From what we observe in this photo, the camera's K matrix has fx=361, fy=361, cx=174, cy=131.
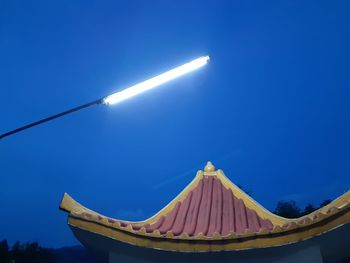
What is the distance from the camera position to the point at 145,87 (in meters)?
3.65

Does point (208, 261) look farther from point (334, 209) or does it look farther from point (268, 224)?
point (334, 209)

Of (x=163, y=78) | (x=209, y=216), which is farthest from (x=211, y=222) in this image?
(x=163, y=78)

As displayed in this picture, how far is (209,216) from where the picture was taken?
499 cm

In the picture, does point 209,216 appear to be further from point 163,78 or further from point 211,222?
point 163,78

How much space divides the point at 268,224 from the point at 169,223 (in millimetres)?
1349

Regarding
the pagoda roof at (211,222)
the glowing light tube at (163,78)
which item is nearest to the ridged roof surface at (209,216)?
the pagoda roof at (211,222)

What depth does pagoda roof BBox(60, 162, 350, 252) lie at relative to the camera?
3965 mm

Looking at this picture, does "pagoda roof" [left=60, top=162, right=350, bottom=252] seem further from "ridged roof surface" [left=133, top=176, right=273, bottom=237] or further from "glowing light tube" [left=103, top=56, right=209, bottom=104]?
"glowing light tube" [left=103, top=56, right=209, bottom=104]

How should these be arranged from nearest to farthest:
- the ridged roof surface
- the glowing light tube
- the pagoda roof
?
1. the glowing light tube
2. the pagoda roof
3. the ridged roof surface

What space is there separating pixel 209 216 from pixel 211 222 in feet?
0.51

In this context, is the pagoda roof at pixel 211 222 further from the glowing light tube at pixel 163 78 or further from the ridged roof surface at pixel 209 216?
the glowing light tube at pixel 163 78

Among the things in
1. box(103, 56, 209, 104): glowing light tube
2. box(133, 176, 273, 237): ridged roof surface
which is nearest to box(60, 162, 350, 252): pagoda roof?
box(133, 176, 273, 237): ridged roof surface

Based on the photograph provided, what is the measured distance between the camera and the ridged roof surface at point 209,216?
464cm

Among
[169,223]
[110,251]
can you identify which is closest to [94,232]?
[110,251]
